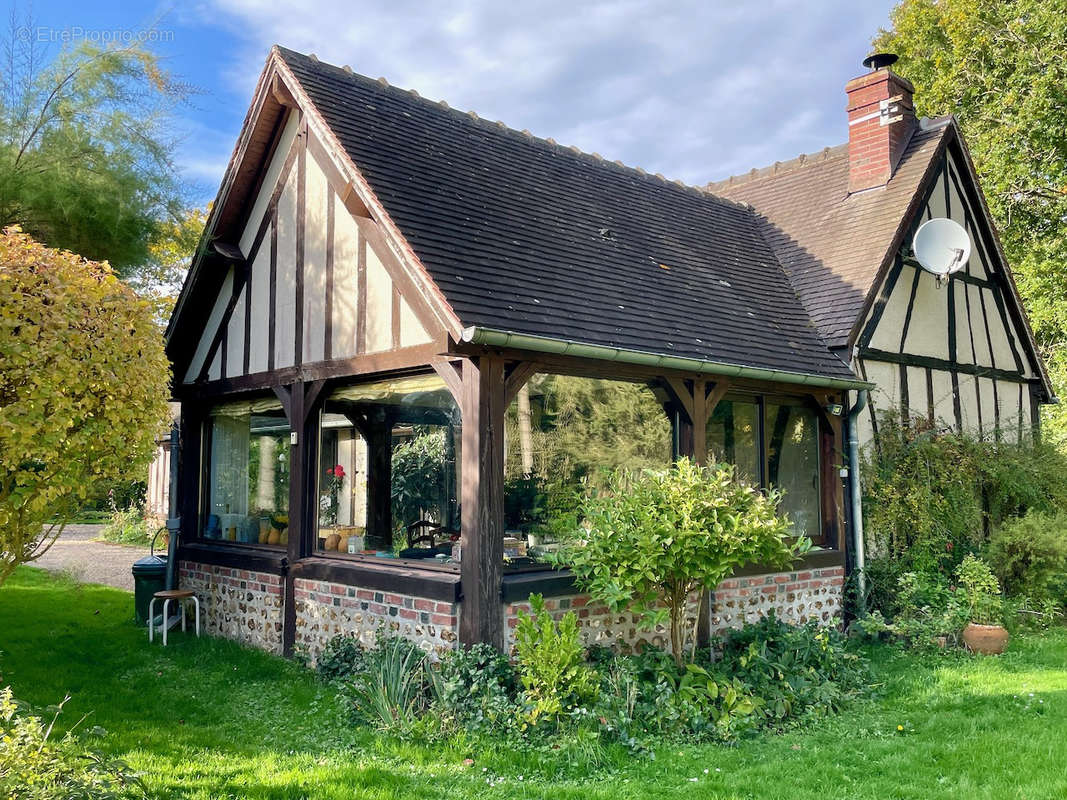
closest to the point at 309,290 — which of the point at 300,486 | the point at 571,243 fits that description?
the point at 300,486

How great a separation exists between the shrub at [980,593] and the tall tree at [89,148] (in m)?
8.99

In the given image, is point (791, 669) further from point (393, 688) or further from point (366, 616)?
point (366, 616)

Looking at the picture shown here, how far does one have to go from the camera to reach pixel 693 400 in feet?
25.1

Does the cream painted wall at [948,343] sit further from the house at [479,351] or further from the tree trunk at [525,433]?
the tree trunk at [525,433]

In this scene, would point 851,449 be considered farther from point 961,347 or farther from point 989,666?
point 961,347

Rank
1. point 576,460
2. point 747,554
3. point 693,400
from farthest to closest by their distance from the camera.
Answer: point 693,400 → point 576,460 → point 747,554

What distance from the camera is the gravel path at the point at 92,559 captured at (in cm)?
1313

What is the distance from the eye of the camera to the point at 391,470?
296 inches

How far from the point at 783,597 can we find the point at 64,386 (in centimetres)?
648

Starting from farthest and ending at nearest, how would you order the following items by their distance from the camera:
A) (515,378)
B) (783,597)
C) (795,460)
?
1. (795,460)
2. (783,597)
3. (515,378)

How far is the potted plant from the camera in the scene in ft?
25.6

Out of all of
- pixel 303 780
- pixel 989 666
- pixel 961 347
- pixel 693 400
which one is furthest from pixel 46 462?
pixel 961 347

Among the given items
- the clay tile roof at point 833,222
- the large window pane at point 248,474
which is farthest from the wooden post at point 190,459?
the clay tile roof at point 833,222

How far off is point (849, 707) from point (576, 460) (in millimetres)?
2798
